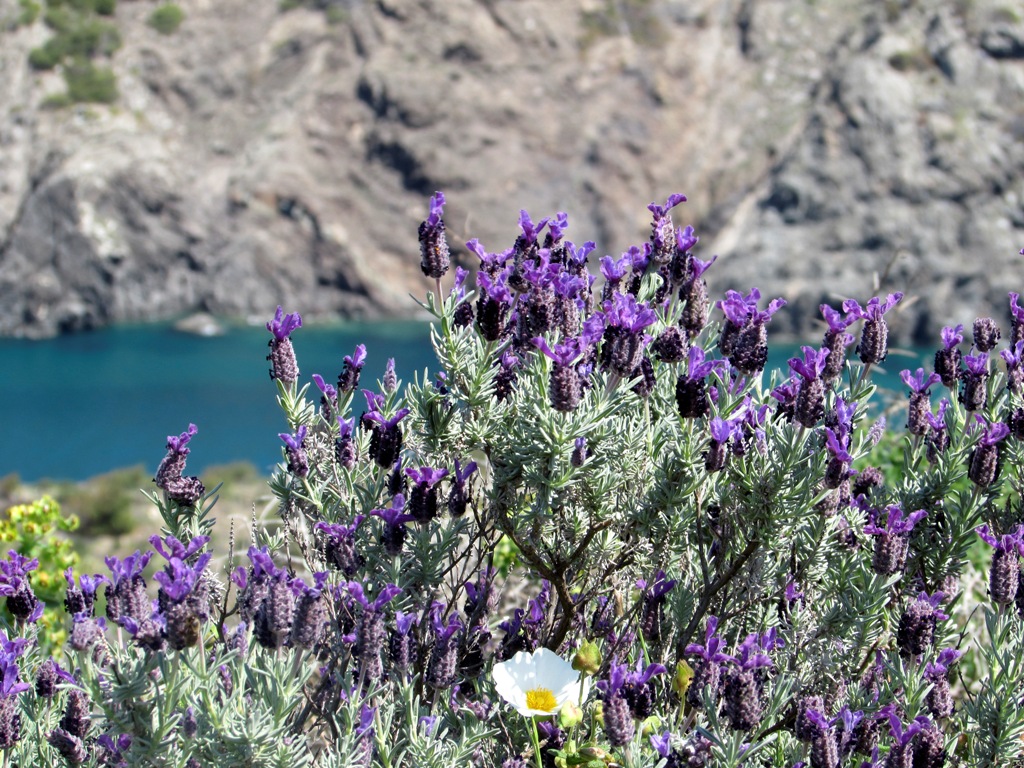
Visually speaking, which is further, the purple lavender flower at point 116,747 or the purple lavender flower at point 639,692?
the purple lavender flower at point 639,692

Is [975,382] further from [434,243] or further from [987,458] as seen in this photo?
[434,243]

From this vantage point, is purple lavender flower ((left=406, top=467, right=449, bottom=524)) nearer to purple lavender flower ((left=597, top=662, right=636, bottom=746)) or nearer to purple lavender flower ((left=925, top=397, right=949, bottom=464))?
purple lavender flower ((left=597, top=662, right=636, bottom=746))

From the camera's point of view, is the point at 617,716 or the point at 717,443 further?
the point at 717,443

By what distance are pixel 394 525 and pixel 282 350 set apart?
0.43 meters

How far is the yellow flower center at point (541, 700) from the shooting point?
1.59m

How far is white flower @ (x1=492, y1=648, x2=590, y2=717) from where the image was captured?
5.26ft

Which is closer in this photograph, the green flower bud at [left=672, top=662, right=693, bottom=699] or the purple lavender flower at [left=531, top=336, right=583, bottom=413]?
the purple lavender flower at [left=531, top=336, right=583, bottom=413]

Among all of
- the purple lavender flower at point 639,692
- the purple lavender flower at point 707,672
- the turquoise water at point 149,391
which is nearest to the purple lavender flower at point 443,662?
the purple lavender flower at point 639,692

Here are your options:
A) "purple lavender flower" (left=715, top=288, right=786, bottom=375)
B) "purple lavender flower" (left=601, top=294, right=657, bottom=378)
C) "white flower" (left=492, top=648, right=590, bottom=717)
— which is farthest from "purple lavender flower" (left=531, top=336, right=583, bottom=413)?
"white flower" (left=492, top=648, right=590, bottom=717)

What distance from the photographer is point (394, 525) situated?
5.48 feet

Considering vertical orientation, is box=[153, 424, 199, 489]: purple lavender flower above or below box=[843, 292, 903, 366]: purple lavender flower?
below

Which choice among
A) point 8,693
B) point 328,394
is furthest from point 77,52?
point 8,693

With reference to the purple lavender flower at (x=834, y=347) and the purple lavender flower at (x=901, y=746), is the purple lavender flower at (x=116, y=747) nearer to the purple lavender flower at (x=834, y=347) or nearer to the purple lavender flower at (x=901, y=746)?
the purple lavender flower at (x=901, y=746)

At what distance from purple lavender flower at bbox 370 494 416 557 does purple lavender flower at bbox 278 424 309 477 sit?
0.93 feet
